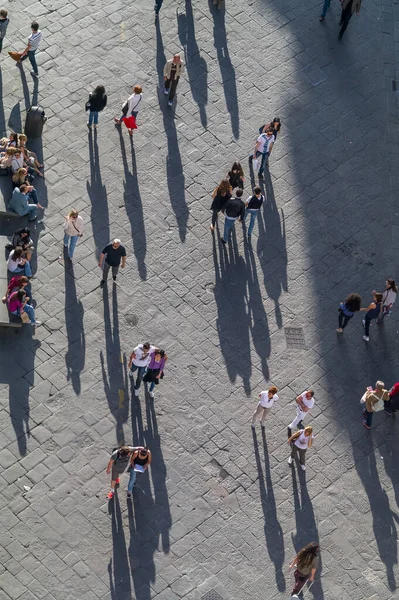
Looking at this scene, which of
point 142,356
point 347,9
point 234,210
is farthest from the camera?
point 347,9

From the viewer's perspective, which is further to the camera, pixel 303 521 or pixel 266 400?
pixel 266 400

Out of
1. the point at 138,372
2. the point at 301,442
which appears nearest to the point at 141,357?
the point at 138,372

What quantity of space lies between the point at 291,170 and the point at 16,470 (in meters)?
10.8

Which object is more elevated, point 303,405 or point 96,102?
point 96,102

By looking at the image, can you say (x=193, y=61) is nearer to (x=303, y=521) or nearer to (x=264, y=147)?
(x=264, y=147)

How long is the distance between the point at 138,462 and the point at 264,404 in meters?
3.15

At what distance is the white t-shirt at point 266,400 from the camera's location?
27922mm

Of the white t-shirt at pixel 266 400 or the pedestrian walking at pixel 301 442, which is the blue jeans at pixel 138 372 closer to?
the white t-shirt at pixel 266 400

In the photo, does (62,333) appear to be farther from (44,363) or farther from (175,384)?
(175,384)

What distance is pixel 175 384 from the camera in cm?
Result: 2902

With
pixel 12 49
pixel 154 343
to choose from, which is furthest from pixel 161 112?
pixel 154 343

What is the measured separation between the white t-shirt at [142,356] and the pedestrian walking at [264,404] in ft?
8.35

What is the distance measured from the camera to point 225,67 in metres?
34.5

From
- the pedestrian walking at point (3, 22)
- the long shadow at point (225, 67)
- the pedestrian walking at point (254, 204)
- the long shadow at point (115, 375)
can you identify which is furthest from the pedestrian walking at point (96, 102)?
the long shadow at point (115, 375)
